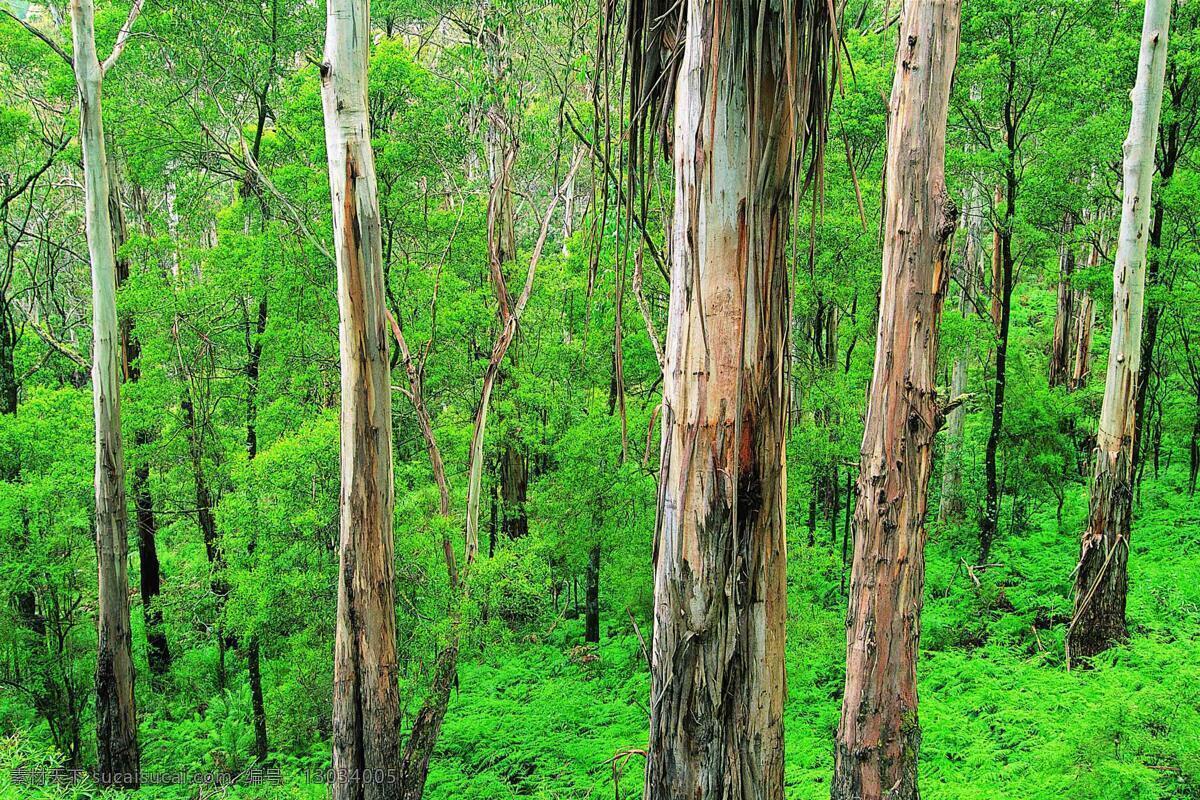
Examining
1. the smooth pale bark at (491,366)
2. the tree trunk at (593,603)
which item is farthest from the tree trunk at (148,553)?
the tree trunk at (593,603)

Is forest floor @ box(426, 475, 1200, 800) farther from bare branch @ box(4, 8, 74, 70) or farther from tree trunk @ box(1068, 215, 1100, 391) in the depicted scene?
bare branch @ box(4, 8, 74, 70)

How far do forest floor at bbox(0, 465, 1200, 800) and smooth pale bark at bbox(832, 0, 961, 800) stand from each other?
1.46 m

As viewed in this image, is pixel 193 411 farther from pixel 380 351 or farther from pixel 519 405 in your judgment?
pixel 380 351

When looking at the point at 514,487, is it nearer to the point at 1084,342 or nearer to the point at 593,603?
the point at 593,603

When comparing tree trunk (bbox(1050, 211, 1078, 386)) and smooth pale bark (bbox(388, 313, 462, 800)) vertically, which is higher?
tree trunk (bbox(1050, 211, 1078, 386))

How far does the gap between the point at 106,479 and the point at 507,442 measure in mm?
5709

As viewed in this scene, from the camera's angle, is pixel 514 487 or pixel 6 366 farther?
pixel 514 487

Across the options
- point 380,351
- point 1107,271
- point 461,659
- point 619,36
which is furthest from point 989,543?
point 619,36

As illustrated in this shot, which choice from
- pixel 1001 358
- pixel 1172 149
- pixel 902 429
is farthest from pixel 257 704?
pixel 1172 149

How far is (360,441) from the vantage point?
6.82 m

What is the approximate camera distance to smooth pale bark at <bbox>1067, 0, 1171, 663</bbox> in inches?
329

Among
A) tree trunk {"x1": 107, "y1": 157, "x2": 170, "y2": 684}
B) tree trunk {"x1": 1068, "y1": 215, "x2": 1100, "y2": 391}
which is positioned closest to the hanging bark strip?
tree trunk {"x1": 107, "y1": 157, "x2": 170, "y2": 684}

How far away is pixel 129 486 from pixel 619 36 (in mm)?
13160

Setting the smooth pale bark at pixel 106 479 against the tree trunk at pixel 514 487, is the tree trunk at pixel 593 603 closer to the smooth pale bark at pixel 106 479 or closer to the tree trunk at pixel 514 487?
the tree trunk at pixel 514 487
